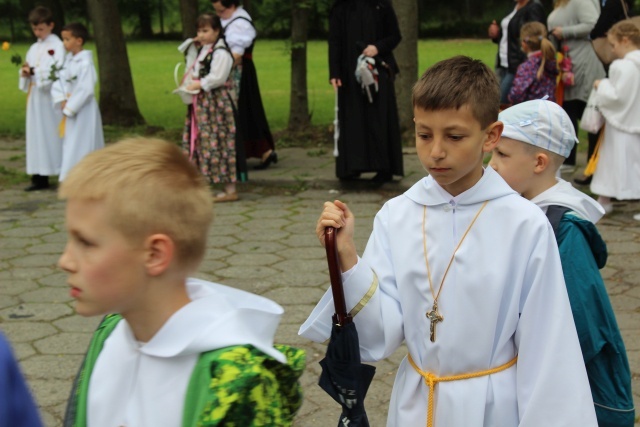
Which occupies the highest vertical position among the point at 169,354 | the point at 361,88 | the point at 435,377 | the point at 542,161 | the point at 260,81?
the point at 542,161

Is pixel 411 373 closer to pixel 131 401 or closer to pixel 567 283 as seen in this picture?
pixel 567 283

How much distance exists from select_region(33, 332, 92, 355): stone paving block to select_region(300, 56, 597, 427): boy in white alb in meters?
2.64

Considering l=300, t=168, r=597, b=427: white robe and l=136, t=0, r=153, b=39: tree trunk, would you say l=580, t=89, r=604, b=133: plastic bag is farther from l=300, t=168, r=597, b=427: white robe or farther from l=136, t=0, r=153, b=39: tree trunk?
l=136, t=0, r=153, b=39: tree trunk

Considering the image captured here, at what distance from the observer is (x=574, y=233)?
2.82 meters

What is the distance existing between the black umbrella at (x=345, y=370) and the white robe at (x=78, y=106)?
285 inches

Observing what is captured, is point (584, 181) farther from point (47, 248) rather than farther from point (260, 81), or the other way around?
point (260, 81)

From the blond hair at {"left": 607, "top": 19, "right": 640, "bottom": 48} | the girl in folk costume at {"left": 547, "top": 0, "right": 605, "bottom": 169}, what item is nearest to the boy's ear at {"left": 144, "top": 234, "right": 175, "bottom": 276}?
the blond hair at {"left": 607, "top": 19, "right": 640, "bottom": 48}

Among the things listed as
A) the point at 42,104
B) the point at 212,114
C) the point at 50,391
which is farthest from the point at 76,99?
the point at 50,391

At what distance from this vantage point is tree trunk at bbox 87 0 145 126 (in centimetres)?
1359

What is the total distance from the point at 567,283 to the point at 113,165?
4.86ft

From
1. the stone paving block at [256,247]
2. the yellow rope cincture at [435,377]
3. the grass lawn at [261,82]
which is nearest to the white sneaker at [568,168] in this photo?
the stone paving block at [256,247]

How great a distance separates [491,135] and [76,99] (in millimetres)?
7263

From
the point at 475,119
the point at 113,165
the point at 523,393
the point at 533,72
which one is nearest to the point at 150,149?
the point at 113,165

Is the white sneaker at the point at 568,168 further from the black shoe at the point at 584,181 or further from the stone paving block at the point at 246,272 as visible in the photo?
the stone paving block at the point at 246,272
